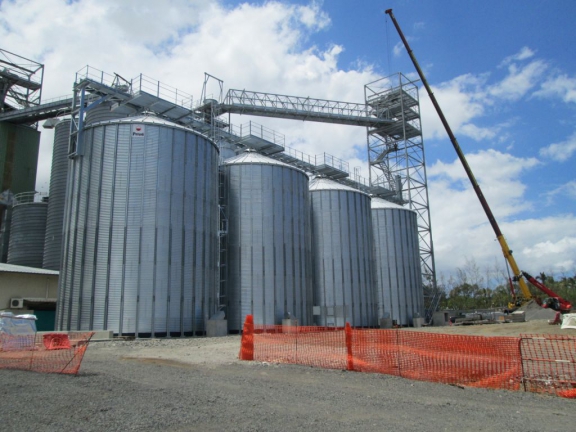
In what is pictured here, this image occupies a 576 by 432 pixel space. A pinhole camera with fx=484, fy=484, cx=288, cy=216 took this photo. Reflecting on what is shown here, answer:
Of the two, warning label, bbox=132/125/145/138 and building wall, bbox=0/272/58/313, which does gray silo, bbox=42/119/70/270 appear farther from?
warning label, bbox=132/125/145/138

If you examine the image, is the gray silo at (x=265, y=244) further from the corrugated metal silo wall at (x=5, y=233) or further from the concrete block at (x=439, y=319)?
the corrugated metal silo wall at (x=5, y=233)

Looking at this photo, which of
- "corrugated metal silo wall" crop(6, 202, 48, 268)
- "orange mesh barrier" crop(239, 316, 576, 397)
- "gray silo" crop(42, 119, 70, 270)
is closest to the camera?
"orange mesh barrier" crop(239, 316, 576, 397)

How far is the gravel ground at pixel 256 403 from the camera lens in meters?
7.78

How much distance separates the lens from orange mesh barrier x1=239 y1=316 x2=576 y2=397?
11938mm

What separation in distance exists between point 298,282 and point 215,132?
564 inches

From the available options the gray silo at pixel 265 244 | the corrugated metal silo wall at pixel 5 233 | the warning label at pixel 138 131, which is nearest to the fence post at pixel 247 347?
the gray silo at pixel 265 244

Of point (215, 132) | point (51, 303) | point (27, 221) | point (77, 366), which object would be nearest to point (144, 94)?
point (215, 132)

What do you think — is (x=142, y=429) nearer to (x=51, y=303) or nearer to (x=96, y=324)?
(x=96, y=324)

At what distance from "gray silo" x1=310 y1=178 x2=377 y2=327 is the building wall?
19.6 metres

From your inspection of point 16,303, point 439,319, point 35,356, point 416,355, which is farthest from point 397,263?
point 35,356

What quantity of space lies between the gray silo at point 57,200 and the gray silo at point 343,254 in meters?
20.2

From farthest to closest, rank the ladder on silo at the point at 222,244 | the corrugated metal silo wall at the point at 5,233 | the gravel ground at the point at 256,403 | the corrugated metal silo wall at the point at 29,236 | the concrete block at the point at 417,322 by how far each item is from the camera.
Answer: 1. the concrete block at the point at 417,322
2. the corrugated metal silo wall at the point at 5,233
3. the corrugated metal silo wall at the point at 29,236
4. the ladder on silo at the point at 222,244
5. the gravel ground at the point at 256,403

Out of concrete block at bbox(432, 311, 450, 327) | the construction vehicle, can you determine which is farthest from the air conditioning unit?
concrete block at bbox(432, 311, 450, 327)

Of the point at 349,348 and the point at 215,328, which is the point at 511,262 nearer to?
the point at 215,328
